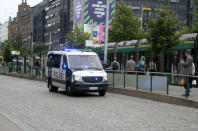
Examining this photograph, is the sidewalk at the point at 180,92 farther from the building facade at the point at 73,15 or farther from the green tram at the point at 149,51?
the building facade at the point at 73,15

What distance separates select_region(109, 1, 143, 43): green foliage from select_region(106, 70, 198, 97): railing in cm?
2327

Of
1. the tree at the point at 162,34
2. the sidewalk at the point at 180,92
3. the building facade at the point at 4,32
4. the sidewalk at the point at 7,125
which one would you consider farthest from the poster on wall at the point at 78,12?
the building facade at the point at 4,32

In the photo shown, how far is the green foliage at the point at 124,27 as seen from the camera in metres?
43.9

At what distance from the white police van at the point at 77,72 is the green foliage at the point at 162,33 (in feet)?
29.2

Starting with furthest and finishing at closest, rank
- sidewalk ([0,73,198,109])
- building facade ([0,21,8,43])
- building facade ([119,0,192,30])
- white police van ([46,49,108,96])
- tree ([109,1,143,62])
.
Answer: building facade ([0,21,8,43]), building facade ([119,0,192,30]), tree ([109,1,143,62]), white police van ([46,49,108,96]), sidewalk ([0,73,198,109])

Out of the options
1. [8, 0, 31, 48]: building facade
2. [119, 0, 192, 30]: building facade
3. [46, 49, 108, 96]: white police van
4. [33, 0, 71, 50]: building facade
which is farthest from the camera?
[8, 0, 31, 48]: building facade

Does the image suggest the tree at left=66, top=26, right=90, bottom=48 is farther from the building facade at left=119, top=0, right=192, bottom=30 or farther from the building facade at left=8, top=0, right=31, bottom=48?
the building facade at left=8, top=0, right=31, bottom=48

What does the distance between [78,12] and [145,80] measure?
7144 cm

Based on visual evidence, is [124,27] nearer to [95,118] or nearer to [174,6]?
[95,118]

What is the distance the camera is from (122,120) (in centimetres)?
977

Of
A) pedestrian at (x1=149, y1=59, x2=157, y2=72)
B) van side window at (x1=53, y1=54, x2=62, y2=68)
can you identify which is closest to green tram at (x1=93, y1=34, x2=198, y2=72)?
pedestrian at (x1=149, y1=59, x2=157, y2=72)

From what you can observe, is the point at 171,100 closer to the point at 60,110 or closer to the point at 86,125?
the point at 60,110

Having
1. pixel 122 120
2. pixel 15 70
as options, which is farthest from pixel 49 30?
pixel 122 120

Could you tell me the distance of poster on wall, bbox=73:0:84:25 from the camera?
85.7 metres
